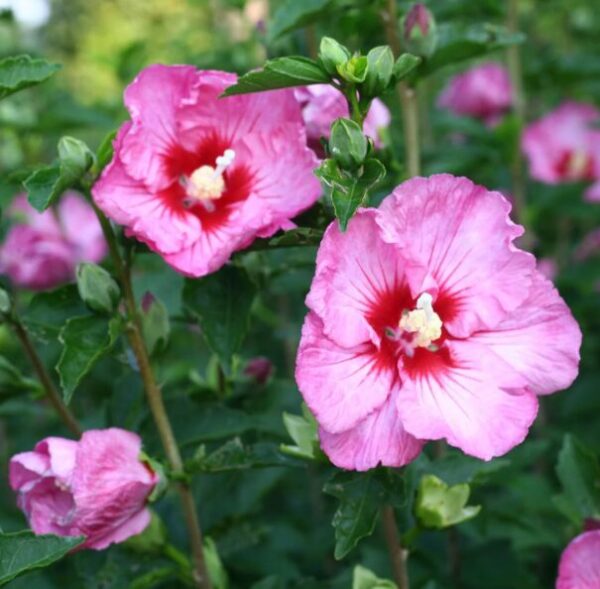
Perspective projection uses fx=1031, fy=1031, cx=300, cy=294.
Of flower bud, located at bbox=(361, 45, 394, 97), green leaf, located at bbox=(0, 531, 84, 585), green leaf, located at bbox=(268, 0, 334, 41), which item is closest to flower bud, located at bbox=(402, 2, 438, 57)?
green leaf, located at bbox=(268, 0, 334, 41)

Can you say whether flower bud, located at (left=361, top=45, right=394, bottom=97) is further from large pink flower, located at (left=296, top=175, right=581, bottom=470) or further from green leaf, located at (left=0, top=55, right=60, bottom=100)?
green leaf, located at (left=0, top=55, right=60, bottom=100)

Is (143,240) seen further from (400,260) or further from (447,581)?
(447,581)

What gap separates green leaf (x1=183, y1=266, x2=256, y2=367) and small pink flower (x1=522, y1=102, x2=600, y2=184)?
1782mm

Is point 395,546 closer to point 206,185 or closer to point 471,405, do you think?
point 471,405

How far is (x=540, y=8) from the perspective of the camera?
3305 mm

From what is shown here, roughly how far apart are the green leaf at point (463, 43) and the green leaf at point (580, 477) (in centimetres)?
68

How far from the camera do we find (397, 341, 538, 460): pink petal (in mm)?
1188

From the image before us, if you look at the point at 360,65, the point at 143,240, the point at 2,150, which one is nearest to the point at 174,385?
the point at 2,150

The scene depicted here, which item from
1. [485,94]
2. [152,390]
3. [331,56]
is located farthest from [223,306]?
[485,94]

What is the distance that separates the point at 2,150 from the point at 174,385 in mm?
1059

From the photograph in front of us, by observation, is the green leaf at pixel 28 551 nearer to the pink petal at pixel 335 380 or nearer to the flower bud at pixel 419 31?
the pink petal at pixel 335 380

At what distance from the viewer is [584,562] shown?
136 centimetres

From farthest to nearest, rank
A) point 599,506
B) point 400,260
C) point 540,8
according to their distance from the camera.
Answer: point 540,8, point 599,506, point 400,260

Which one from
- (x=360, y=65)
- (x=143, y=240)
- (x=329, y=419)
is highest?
(x=360, y=65)
